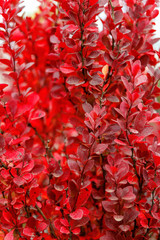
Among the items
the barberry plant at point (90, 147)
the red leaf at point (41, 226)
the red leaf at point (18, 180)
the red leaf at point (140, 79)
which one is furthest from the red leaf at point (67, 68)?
the red leaf at point (41, 226)

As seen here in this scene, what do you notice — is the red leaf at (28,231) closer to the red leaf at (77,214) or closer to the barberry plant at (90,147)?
the barberry plant at (90,147)

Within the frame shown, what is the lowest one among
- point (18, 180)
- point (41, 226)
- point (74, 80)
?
point (41, 226)

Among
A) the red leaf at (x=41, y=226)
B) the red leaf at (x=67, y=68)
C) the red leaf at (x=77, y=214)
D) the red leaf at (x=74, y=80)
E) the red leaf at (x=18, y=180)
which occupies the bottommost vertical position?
the red leaf at (x=41, y=226)

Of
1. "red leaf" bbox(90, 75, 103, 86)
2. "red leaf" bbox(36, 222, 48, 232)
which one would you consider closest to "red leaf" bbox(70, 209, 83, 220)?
"red leaf" bbox(36, 222, 48, 232)

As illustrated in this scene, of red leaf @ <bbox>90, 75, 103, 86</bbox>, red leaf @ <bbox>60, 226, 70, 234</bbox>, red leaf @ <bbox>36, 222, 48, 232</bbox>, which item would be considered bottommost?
red leaf @ <bbox>36, 222, 48, 232</bbox>

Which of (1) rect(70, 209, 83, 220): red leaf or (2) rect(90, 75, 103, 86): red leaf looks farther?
(2) rect(90, 75, 103, 86): red leaf

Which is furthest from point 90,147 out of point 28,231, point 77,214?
point 28,231

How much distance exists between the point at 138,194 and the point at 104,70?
15.7 inches

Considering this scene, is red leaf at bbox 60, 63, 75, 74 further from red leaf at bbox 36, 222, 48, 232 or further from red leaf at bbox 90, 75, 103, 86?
red leaf at bbox 36, 222, 48, 232

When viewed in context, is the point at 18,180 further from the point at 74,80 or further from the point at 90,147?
the point at 74,80

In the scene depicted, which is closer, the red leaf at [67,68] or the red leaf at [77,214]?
the red leaf at [77,214]

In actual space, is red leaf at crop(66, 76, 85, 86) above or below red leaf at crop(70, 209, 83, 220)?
above

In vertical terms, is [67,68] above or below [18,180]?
above

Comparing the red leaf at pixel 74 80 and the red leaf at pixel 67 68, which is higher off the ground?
the red leaf at pixel 67 68
